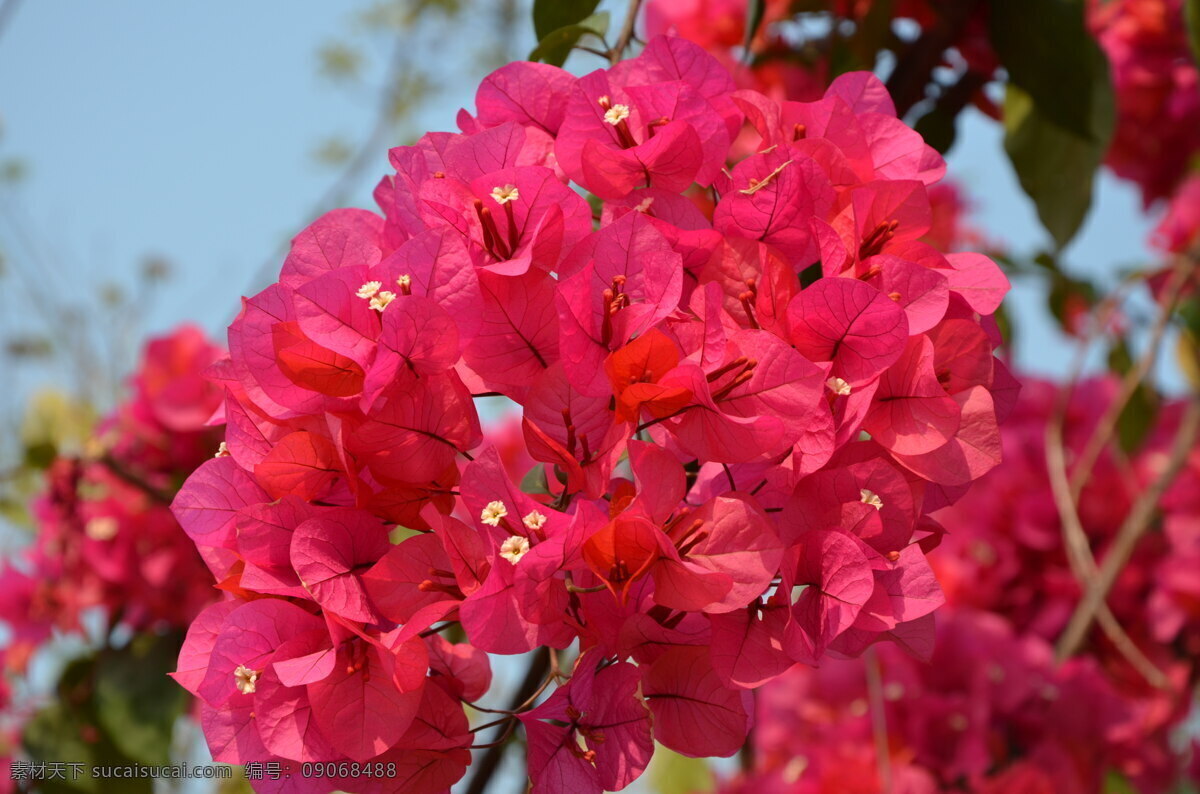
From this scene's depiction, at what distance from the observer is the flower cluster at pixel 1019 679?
1.05 meters

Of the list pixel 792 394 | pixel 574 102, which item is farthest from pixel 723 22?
pixel 792 394

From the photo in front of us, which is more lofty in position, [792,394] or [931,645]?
[792,394]

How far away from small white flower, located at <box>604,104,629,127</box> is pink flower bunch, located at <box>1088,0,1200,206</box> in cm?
113

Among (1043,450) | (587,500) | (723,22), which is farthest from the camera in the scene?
(1043,450)

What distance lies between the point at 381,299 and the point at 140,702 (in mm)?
790

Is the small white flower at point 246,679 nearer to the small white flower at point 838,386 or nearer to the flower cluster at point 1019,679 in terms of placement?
the small white flower at point 838,386

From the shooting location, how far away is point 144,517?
1.18m

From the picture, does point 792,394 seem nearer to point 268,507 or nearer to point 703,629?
point 703,629

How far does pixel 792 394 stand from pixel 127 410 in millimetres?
969

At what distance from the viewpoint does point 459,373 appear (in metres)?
0.43

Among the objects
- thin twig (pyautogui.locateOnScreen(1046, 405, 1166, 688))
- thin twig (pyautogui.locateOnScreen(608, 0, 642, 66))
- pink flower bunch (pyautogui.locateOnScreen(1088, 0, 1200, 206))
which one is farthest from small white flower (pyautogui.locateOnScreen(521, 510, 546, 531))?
pink flower bunch (pyautogui.locateOnScreen(1088, 0, 1200, 206))

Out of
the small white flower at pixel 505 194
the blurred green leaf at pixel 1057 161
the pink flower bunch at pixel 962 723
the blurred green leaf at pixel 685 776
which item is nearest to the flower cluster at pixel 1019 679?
the pink flower bunch at pixel 962 723

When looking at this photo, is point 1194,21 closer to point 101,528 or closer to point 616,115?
point 616,115

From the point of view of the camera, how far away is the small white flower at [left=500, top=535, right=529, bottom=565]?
0.38 metres
